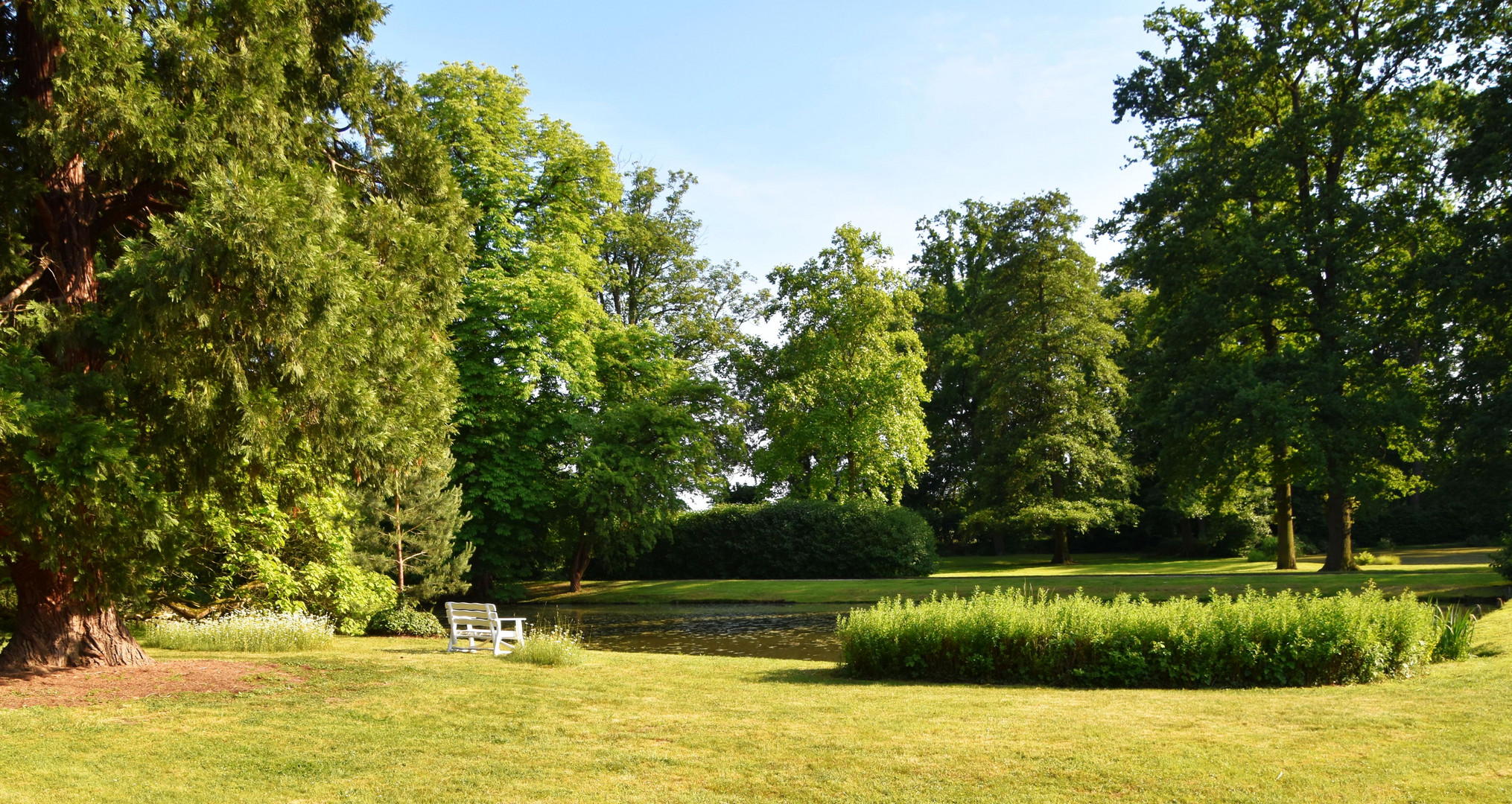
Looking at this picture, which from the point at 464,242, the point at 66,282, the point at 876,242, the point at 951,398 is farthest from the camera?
the point at 951,398

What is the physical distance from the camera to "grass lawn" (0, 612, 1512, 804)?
237 inches

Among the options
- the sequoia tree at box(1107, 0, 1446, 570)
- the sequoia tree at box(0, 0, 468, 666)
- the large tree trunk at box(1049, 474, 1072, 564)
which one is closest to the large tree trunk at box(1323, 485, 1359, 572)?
the sequoia tree at box(1107, 0, 1446, 570)

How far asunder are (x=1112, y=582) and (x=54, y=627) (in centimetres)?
2159

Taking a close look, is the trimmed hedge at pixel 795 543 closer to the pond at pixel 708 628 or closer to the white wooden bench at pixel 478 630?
the pond at pixel 708 628

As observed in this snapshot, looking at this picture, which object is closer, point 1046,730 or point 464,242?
point 1046,730

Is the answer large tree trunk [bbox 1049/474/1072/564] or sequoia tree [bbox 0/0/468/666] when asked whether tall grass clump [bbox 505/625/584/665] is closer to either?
sequoia tree [bbox 0/0/468/666]

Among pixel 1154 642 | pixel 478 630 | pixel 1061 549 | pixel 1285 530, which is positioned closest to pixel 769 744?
pixel 1154 642

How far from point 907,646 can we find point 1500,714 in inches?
223

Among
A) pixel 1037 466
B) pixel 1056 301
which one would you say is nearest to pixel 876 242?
pixel 1056 301

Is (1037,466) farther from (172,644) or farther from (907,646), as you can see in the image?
(172,644)

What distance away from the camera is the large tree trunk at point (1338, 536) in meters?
25.2

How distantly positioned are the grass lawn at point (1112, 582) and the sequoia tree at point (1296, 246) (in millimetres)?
2707

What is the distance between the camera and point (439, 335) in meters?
13.3

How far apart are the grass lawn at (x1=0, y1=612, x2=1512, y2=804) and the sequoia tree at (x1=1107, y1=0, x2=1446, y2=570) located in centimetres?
1534
